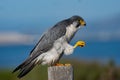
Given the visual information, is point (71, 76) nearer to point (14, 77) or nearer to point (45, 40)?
point (45, 40)

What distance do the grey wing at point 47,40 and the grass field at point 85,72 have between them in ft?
15.9

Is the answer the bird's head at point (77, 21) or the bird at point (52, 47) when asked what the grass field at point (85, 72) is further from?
the bird at point (52, 47)

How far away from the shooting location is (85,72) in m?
13.6

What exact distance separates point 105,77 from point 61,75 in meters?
6.84

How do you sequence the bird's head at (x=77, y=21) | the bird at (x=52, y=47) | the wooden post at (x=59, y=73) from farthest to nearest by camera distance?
the bird's head at (x=77, y=21)
the bird at (x=52, y=47)
the wooden post at (x=59, y=73)

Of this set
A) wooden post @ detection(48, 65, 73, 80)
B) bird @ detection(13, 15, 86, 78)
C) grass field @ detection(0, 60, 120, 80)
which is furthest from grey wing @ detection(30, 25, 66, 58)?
grass field @ detection(0, 60, 120, 80)

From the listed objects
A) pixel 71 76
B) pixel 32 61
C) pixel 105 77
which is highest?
pixel 105 77

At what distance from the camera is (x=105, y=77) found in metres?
13.0

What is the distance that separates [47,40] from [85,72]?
5571 mm

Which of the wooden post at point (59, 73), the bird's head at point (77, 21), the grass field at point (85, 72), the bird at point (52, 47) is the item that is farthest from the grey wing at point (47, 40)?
the grass field at point (85, 72)

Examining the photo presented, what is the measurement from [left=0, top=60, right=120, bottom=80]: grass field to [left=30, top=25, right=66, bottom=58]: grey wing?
191 inches

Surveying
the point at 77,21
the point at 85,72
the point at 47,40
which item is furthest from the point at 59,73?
the point at 85,72

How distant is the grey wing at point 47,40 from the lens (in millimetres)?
8094

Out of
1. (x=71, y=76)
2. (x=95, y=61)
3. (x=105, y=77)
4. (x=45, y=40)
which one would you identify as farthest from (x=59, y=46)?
(x=95, y=61)
